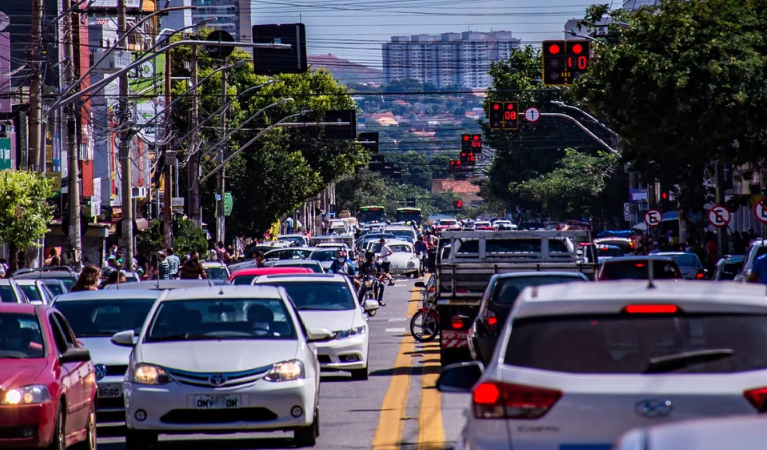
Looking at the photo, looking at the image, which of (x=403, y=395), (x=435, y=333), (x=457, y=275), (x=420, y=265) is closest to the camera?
(x=403, y=395)

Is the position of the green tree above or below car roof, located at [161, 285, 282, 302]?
above

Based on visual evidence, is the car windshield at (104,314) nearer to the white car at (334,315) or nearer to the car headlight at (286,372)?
the white car at (334,315)

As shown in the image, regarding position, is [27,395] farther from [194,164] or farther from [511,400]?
[194,164]

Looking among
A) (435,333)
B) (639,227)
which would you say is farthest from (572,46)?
(639,227)

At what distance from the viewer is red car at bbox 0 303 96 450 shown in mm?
10625

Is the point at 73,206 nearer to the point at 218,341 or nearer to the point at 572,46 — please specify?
the point at 572,46

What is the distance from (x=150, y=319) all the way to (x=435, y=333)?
13.0 m

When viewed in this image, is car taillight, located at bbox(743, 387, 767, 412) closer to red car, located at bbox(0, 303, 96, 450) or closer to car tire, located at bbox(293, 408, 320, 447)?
red car, located at bbox(0, 303, 96, 450)

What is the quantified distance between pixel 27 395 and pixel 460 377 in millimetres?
4574

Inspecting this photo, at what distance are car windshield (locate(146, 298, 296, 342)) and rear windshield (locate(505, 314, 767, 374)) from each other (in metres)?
6.46

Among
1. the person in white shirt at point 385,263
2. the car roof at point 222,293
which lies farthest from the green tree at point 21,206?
the person in white shirt at point 385,263

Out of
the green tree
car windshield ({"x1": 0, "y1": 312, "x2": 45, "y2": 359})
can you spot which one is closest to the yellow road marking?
car windshield ({"x1": 0, "y1": 312, "x2": 45, "y2": 359})

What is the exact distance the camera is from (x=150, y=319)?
12742 millimetres

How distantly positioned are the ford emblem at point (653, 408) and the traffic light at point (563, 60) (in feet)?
91.6
